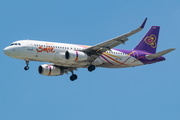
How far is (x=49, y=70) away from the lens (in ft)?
162

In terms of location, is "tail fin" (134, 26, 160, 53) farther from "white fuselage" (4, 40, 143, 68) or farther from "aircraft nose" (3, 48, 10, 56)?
"aircraft nose" (3, 48, 10, 56)

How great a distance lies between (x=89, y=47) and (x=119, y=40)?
5.12 metres

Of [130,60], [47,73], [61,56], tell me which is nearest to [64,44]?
[61,56]

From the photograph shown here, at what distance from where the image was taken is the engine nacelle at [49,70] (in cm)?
4931

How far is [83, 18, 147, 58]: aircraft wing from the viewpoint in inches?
1584

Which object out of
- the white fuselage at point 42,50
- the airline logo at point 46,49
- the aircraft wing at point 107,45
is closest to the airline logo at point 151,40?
the white fuselage at point 42,50

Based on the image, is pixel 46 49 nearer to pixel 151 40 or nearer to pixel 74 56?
pixel 74 56

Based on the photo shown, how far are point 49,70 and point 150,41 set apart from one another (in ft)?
55.4

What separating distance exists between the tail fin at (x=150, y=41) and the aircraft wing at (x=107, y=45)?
8575mm

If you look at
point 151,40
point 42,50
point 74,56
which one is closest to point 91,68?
point 74,56

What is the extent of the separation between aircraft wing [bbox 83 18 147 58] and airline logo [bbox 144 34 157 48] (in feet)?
34.4

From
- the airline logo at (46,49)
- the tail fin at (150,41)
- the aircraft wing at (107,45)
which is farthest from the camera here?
the tail fin at (150,41)

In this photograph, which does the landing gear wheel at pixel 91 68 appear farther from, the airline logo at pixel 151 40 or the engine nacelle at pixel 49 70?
the airline logo at pixel 151 40

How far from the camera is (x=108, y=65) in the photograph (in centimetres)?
4847
